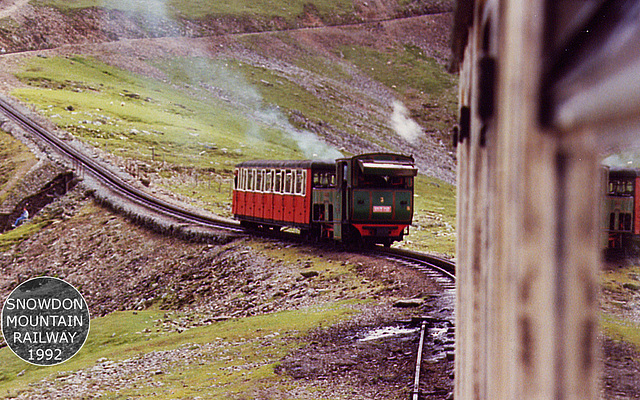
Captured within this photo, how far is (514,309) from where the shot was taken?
1.92m

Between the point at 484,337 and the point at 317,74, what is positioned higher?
the point at 317,74

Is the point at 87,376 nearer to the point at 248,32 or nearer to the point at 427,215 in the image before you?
the point at 427,215

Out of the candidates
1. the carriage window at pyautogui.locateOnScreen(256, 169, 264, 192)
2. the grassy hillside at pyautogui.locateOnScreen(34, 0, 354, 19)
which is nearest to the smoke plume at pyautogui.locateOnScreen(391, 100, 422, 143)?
the grassy hillside at pyautogui.locateOnScreen(34, 0, 354, 19)

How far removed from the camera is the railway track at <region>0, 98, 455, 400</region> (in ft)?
72.7

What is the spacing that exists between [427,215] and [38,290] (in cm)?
2813

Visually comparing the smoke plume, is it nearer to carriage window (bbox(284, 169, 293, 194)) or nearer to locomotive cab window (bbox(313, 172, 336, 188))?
carriage window (bbox(284, 169, 293, 194))

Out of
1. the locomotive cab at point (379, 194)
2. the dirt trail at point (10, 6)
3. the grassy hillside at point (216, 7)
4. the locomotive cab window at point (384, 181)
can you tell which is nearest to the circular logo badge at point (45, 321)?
the locomotive cab at point (379, 194)

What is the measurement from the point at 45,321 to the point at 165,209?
15.3 m

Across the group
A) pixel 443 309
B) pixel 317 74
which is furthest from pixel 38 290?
pixel 317 74

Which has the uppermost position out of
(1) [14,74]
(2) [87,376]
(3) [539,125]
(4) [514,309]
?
(1) [14,74]

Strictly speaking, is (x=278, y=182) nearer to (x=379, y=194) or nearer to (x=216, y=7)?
(x=379, y=194)

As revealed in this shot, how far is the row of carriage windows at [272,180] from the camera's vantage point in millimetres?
29359

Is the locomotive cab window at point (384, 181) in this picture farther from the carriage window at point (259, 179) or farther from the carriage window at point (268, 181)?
the carriage window at point (259, 179)

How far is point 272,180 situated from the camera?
32031mm
